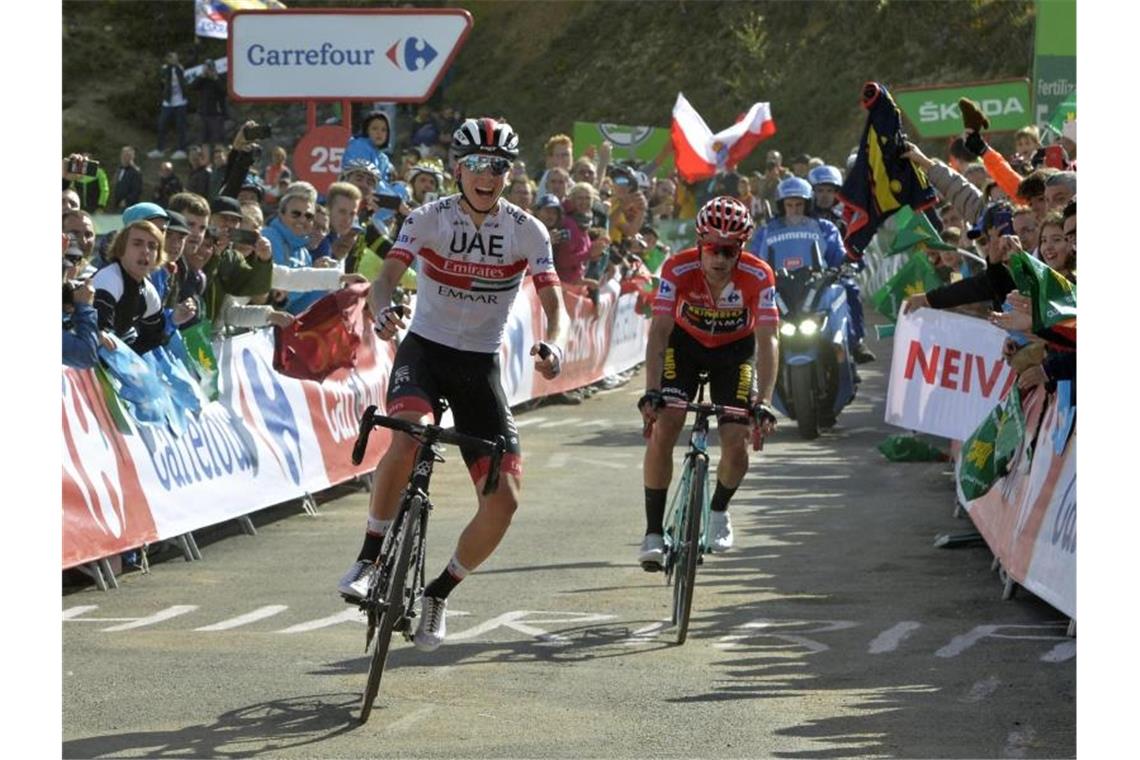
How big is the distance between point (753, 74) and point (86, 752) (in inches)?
1998

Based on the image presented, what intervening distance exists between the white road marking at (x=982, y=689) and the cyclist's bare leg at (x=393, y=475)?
96.5 inches

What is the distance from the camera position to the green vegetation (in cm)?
5406

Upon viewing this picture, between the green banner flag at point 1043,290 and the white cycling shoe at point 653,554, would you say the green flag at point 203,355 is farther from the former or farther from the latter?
the green banner flag at point 1043,290

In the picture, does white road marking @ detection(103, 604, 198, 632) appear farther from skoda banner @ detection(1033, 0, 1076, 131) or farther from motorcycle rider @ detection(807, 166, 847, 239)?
skoda banner @ detection(1033, 0, 1076, 131)

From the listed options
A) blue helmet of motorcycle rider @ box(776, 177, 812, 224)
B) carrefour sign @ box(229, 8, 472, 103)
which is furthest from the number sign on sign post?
blue helmet of motorcycle rider @ box(776, 177, 812, 224)

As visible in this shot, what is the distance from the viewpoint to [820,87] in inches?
2189

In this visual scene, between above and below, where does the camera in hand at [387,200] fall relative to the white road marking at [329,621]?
above

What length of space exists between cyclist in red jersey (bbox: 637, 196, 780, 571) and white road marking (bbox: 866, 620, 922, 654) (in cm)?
117

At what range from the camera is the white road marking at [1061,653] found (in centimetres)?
976

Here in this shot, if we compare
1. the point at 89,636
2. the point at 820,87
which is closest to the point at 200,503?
the point at 89,636

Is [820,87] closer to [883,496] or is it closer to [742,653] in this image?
[883,496]

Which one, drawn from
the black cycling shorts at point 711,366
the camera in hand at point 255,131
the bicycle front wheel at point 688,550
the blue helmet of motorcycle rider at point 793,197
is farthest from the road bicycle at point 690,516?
the blue helmet of motorcycle rider at point 793,197

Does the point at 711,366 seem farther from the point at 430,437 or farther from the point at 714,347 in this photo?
the point at 430,437

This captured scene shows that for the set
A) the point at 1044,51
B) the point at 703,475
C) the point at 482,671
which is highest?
the point at 1044,51
